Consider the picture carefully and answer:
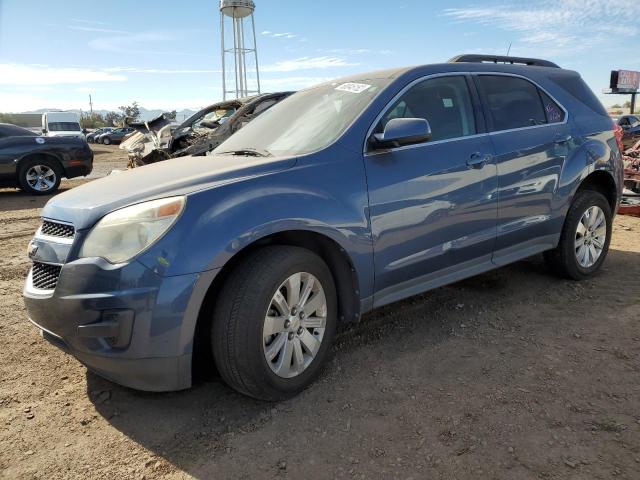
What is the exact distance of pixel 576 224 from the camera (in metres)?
4.28

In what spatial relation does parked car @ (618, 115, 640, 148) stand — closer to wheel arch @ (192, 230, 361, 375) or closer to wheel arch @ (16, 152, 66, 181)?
wheel arch @ (16, 152, 66, 181)

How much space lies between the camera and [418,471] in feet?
7.14

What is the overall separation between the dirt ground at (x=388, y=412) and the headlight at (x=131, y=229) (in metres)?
0.92

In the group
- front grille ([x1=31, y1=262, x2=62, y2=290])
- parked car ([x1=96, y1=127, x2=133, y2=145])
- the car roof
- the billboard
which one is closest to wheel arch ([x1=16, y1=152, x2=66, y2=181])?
the car roof

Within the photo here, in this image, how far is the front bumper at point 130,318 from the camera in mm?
2281

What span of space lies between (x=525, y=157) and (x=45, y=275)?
3.26 m

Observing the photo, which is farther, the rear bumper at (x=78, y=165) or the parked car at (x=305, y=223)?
the rear bumper at (x=78, y=165)

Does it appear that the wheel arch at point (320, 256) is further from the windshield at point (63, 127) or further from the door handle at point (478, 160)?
the windshield at point (63, 127)

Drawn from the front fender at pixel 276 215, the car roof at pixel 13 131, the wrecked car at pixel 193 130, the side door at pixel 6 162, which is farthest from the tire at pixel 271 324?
the car roof at pixel 13 131

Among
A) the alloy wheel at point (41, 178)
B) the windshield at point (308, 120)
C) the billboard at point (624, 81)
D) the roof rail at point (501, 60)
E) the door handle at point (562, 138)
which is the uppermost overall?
the billboard at point (624, 81)

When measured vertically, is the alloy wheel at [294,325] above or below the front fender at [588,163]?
below

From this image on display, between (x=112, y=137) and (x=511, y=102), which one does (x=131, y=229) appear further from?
(x=112, y=137)

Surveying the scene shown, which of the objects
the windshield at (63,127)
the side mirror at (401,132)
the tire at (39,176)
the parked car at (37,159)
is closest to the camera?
the side mirror at (401,132)

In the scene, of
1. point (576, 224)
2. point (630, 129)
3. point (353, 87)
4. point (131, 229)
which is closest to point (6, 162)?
point (353, 87)
